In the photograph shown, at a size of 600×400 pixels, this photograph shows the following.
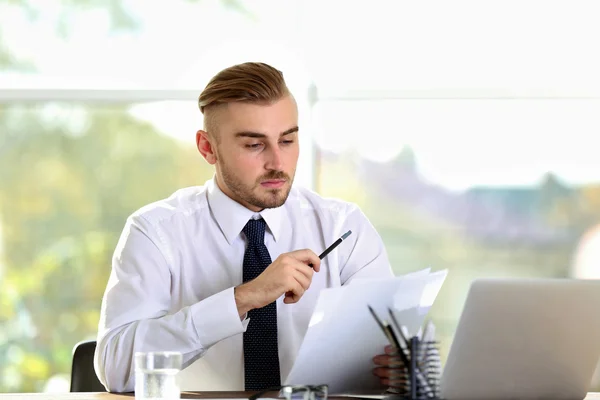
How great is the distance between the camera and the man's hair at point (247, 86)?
8.32 ft

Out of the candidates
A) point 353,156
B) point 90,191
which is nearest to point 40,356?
point 90,191

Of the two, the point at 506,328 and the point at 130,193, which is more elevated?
the point at 130,193

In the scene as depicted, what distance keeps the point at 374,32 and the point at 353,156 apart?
0.59 meters

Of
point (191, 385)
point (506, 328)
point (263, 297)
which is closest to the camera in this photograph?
point (506, 328)

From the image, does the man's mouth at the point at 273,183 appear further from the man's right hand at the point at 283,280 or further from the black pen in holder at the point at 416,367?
the black pen in holder at the point at 416,367

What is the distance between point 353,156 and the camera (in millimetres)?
4449

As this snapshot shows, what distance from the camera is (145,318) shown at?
2348mm

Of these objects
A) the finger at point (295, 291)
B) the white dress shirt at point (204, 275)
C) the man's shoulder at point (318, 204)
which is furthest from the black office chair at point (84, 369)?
the man's shoulder at point (318, 204)

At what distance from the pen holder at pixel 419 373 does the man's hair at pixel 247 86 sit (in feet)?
3.39

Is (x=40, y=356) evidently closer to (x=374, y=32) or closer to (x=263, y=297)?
(x=374, y=32)

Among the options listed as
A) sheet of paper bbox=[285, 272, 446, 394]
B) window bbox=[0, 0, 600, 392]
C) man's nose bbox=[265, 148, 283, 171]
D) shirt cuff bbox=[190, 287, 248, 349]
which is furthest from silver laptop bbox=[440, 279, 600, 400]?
window bbox=[0, 0, 600, 392]

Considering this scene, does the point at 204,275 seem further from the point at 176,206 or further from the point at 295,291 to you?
the point at 295,291

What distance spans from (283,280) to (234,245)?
1.58ft

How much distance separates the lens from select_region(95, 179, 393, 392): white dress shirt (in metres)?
2.25
